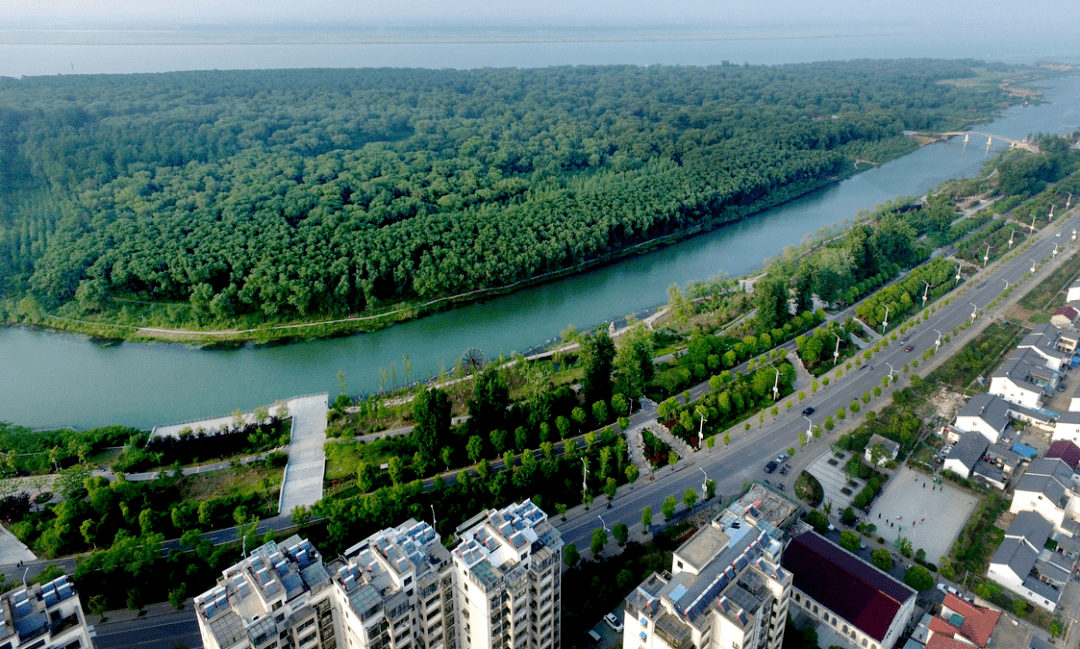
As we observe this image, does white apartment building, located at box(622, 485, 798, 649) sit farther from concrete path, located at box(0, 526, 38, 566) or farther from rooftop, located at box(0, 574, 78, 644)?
concrete path, located at box(0, 526, 38, 566)

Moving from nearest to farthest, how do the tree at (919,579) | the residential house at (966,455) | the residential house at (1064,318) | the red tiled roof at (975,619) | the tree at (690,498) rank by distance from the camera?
1. the red tiled roof at (975,619)
2. the tree at (919,579)
3. the tree at (690,498)
4. the residential house at (966,455)
5. the residential house at (1064,318)

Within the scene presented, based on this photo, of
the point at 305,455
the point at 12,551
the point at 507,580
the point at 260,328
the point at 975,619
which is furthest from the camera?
the point at 260,328

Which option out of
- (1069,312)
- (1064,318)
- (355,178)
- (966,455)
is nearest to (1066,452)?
(966,455)

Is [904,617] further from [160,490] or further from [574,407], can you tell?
[160,490]

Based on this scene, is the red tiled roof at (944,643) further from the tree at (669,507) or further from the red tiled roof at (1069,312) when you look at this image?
the red tiled roof at (1069,312)

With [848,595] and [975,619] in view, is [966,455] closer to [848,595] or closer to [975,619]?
[975,619]

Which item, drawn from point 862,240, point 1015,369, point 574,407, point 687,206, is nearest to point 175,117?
point 687,206

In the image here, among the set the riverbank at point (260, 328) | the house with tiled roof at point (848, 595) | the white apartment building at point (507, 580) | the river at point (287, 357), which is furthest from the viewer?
the riverbank at point (260, 328)

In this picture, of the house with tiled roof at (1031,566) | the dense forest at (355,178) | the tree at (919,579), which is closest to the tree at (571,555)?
the tree at (919,579)
